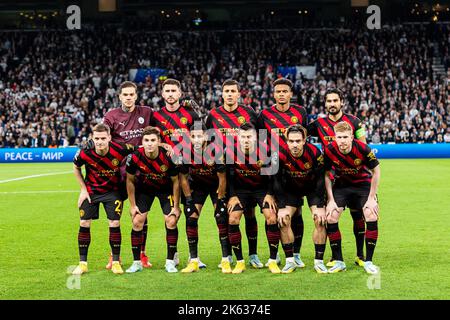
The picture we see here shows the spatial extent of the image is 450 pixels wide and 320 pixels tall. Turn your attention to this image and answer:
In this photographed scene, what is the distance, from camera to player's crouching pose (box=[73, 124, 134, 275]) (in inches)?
314

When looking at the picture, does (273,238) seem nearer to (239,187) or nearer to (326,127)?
(239,187)

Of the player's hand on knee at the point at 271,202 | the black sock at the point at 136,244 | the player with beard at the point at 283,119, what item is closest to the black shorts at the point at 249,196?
the player's hand on knee at the point at 271,202

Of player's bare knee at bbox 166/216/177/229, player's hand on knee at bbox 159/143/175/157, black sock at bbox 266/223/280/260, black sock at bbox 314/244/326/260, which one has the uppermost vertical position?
player's hand on knee at bbox 159/143/175/157

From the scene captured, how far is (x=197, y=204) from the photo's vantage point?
8344 millimetres

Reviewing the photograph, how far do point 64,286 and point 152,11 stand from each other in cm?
3636

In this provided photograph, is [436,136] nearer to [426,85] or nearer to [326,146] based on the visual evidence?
[426,85]

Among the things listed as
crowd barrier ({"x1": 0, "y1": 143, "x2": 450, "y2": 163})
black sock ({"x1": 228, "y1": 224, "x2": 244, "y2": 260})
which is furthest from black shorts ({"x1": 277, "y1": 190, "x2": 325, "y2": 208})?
crowd barrier ({"x1": 0, "y1": 143, "x2": 450, "y2": 163})

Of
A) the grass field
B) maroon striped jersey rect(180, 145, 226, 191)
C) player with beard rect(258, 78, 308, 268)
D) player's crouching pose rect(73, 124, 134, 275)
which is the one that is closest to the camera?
the grass field

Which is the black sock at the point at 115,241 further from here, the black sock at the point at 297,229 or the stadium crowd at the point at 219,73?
the stadium crowd at the point at 219,73

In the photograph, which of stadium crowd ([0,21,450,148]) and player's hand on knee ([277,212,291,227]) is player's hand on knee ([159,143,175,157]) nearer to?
player's hand on knee ([277,212,291,227])

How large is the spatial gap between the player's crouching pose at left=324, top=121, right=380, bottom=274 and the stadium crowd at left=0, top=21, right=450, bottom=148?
2225cm

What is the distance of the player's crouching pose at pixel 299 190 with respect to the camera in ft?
25.7

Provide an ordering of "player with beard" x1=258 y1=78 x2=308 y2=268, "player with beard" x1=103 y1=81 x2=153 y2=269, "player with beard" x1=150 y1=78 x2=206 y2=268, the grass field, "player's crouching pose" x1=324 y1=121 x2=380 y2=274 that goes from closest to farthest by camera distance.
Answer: the grass field
"player's crouching pose" x1=324 y1=121 x2=380 y2=274
"player with beard" x1=258 y1=78 x2=308 y2=268
"player with beard" x1=150 y1=78 x2=206 y2=268
"player with beard" x1=103 y1=81 x2=153 y2=269

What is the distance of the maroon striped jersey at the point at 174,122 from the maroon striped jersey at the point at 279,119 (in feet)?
2.81
